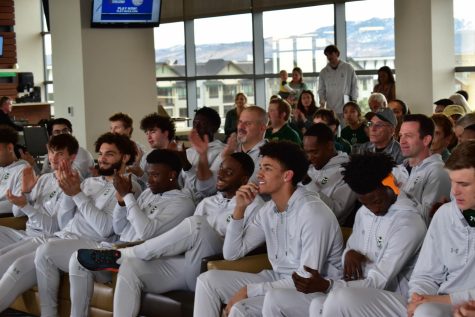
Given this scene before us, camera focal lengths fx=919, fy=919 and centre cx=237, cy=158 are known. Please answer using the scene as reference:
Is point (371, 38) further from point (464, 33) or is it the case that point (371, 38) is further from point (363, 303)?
point (363, 303)

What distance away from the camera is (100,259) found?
532 cm

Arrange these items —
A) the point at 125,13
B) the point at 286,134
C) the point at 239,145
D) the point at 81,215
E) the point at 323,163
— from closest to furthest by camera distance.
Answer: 1. the point at 323,163
2. the point at 81,215
3. the point at 239,145
4. the point at 286,134
5. the point at 125,13

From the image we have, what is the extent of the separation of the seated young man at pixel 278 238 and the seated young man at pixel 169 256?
0.32 m

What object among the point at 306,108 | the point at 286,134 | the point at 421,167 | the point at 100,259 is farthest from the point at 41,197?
the point at 306,108

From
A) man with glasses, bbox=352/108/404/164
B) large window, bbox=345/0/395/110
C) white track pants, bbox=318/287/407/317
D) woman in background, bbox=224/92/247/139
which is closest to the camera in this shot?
white track pants, bbox=318/287/407/317

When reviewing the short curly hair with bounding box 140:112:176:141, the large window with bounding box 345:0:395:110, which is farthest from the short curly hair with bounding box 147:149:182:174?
the large window with bounding box 345:0:395:110

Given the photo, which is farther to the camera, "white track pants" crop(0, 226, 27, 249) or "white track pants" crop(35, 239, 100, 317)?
"white track pants" crop(0, 226, 27, 249)

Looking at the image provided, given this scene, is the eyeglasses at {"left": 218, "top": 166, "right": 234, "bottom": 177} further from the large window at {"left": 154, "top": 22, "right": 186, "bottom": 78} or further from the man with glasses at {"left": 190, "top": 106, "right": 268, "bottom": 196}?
the large window at {"left": 154, "top": 22, "right": 186, "bottom": 78}

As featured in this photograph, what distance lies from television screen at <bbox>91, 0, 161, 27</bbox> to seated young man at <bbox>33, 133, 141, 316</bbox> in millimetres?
5866

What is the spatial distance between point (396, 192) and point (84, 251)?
1949mm

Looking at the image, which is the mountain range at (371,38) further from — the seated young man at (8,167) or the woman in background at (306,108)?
the seated young man at (8,167)

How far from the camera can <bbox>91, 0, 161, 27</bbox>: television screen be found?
1202cm

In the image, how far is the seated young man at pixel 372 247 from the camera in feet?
13.9

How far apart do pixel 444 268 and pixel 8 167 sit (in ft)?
14.4
